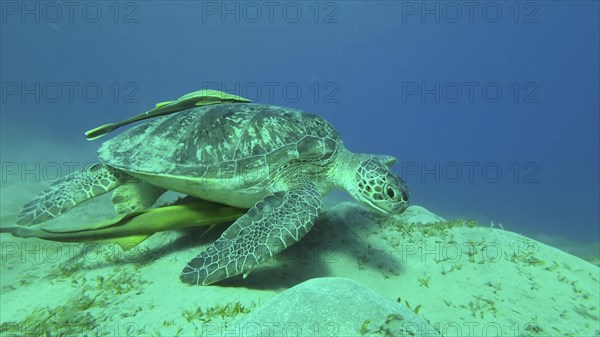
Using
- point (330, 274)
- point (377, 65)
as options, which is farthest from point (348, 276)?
point (377, 65)

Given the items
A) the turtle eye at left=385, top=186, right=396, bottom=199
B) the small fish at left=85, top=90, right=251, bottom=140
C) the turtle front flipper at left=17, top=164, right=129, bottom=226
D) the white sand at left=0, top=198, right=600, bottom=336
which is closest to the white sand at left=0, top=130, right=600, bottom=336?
the white sand at left=0, top=198, right=600, bottom=336

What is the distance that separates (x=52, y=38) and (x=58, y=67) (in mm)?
9713

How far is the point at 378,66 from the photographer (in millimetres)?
124000

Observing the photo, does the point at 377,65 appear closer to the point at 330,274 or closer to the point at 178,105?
the point at 178,105

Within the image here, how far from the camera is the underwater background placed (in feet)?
264

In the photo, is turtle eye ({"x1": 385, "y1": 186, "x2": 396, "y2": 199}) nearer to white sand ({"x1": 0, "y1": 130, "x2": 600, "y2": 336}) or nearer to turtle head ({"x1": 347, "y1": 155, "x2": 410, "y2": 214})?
turtle head ({"x1": 347, "y1": 155, "x2": 410, "y2": 214})

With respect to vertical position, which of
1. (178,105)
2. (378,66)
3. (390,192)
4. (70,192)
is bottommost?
(70,192)

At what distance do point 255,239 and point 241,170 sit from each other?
3.64 feet

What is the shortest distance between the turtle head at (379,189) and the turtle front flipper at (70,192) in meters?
3.50

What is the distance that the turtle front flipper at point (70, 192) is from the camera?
4.29 m

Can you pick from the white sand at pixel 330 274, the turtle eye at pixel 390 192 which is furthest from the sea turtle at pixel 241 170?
the white sand at pixel 330 274

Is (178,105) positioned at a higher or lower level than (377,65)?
lower

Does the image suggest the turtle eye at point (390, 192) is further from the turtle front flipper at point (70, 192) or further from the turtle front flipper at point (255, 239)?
the turtle front flipper at point (70, 192)

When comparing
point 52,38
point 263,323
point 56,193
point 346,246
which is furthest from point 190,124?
point 52,38
